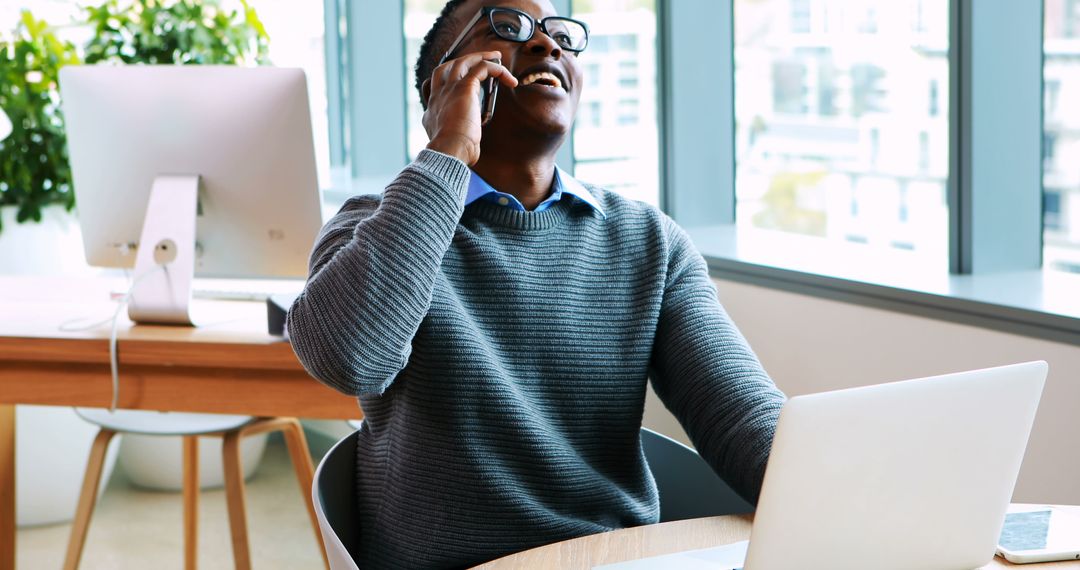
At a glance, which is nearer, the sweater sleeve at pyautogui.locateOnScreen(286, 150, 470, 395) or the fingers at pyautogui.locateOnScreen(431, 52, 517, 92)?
the sweater sleeve at pyautogui.locateOnScreen(286, 150, 470, 395)

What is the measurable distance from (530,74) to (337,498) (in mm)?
593

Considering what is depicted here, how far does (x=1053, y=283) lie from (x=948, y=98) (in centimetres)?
42

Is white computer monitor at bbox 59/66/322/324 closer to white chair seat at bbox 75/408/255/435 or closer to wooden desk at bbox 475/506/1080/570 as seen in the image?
white chair seat at bbox 75/408/255/435

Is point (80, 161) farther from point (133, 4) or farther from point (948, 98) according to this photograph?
point (948, 98)

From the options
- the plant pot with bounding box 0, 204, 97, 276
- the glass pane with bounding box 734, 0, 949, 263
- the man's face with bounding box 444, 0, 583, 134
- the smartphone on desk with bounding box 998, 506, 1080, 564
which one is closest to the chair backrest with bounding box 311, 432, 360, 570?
the man's face with bounding box 444, 0, 583, 134

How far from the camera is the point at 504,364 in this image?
4.64ft

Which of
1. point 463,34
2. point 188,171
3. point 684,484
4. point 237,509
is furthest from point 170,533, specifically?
point 463,34

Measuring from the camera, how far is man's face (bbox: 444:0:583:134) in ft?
4.70

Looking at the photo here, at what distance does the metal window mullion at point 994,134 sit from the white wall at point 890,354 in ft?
0.76

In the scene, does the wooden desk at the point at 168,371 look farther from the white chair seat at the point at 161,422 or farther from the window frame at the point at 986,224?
the window frame at the point at 986,224

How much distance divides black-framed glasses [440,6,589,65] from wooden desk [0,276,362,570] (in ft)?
2.74

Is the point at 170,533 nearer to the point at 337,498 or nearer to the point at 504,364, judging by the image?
the point at 337,498

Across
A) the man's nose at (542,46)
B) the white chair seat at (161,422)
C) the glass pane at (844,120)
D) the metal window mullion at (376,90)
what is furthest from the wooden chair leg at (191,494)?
the metal window mullion at (376,90)

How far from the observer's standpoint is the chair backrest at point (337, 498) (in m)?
1.30
